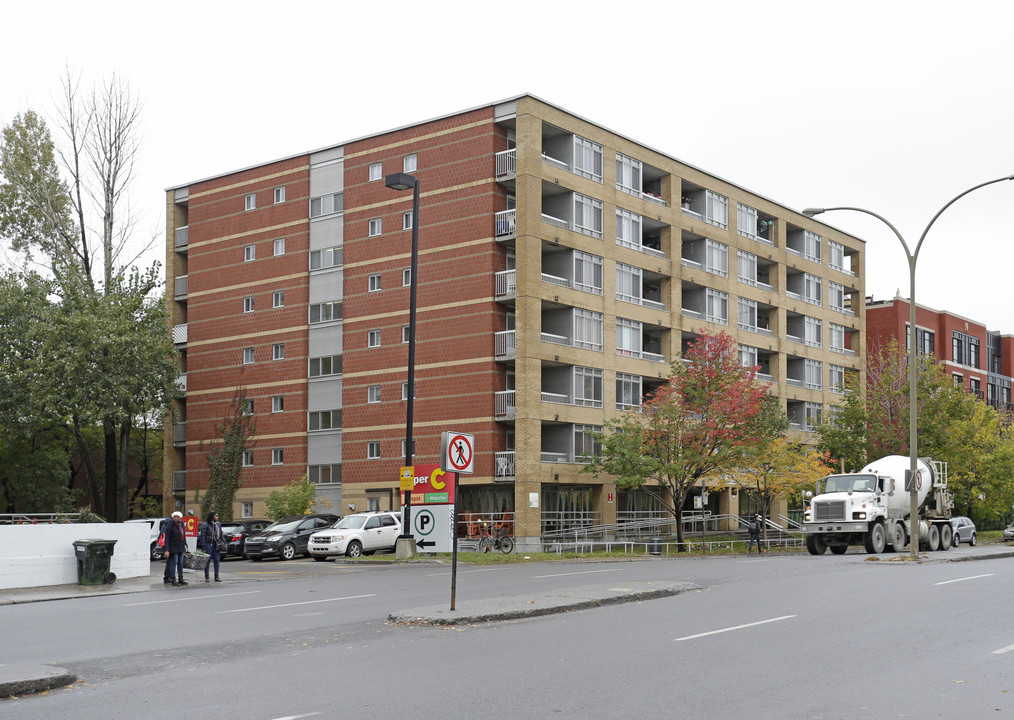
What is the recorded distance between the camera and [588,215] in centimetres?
4906

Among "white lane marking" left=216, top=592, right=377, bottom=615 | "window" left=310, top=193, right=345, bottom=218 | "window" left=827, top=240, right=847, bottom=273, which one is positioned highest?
"window" left=827, top=240, right=847, bottom=273

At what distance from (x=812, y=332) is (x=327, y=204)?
3224cm

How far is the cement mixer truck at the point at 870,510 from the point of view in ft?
111

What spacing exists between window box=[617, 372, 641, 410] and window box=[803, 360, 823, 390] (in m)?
18.5

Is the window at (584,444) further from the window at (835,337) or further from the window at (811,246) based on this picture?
the window at (835,337)

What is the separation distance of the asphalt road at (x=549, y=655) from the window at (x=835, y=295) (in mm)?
50694

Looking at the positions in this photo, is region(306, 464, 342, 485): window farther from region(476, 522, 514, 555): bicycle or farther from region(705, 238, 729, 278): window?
region(705, 238, 729, 278): window

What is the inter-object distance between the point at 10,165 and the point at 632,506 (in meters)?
34.4

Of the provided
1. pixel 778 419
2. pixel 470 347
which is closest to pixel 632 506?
pixel 778 419

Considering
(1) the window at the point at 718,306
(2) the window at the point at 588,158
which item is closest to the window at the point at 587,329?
(2) the window at the point at 588,158

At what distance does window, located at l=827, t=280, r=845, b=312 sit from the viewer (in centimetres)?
6924

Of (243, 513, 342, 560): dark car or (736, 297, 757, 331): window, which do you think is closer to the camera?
(243, 513, 342, 560): dark car

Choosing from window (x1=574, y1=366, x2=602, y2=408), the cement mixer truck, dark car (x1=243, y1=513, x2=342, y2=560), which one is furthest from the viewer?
window (x1=574, y1=366, x2=602, y2=408)

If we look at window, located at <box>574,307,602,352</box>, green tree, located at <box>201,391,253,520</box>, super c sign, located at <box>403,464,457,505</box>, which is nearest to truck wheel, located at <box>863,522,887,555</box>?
super c sign, located at <box>403,464,457,505</box>
